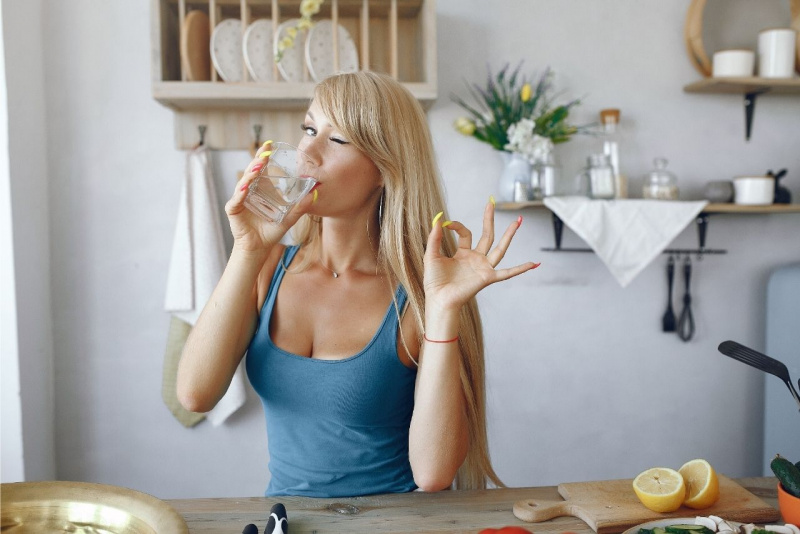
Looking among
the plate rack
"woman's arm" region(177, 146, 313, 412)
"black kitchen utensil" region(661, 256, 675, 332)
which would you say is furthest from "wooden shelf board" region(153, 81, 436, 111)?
"black kitchen utensil" region(661, 256, 675, 332)

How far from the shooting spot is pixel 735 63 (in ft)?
7.32

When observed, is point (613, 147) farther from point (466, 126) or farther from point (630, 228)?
point (466, 126)

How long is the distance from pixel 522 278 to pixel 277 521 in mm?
1613

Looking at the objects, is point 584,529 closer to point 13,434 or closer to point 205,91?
point 205,91

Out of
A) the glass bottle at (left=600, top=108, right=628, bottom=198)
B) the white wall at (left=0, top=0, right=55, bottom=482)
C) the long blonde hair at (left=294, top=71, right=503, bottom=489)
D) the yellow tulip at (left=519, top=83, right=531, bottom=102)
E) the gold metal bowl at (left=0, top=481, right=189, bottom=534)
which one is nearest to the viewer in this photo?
the gold metal bowl at (left=0, top=481, right=189, bottom=534)

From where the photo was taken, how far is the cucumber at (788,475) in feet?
3.13

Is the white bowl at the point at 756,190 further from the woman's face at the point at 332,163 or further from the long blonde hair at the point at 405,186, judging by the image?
the woman's face at the point at 332,163

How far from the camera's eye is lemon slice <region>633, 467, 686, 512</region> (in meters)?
1.01

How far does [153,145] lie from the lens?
2.23 metres

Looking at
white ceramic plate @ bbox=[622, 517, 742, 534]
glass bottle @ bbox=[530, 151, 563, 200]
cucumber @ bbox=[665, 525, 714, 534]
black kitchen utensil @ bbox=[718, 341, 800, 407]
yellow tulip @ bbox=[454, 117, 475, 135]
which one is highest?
yellow tulip @ bbox=[454, 117, 475, 135]

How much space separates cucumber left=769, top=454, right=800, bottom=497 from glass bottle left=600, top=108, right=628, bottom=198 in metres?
1.42

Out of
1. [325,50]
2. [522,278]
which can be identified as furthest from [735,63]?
[325,50]

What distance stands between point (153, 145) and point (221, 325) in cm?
126

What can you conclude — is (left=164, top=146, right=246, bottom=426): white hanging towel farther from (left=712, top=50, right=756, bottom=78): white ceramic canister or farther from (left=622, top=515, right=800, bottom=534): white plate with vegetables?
(left=712, top=50, right=756, bottom=78): white ceramic canister
